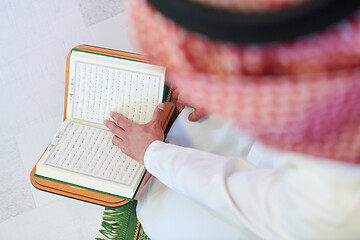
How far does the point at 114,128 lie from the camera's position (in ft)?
3.09

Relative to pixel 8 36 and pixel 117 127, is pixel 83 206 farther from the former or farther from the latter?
pixel 8 36

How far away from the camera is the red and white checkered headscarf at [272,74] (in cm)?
29

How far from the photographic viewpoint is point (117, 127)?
3.10ft

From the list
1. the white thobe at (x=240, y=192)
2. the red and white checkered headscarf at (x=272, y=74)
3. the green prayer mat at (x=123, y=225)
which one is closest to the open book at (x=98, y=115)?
the white thobe at (x=240, y=192)

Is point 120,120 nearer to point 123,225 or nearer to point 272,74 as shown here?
point 123,225

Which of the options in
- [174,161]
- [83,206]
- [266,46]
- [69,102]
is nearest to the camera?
[266,46]

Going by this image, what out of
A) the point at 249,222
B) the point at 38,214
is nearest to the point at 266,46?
the point at 249,222

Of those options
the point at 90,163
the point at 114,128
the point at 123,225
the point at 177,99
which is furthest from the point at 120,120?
the point at 123,225

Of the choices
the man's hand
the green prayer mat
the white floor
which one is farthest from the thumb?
the white floor

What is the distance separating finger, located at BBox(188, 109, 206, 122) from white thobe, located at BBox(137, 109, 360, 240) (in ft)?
0.06

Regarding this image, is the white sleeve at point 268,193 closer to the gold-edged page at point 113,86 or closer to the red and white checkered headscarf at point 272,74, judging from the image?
the red and white checkered headscarf at point 272,74

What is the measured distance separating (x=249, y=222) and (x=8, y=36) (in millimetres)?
1425

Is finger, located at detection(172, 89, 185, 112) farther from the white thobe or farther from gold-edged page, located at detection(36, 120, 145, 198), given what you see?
gold-edged page, located at detection(36, 120, 145, 198)

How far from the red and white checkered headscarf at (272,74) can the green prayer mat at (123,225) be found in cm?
91
